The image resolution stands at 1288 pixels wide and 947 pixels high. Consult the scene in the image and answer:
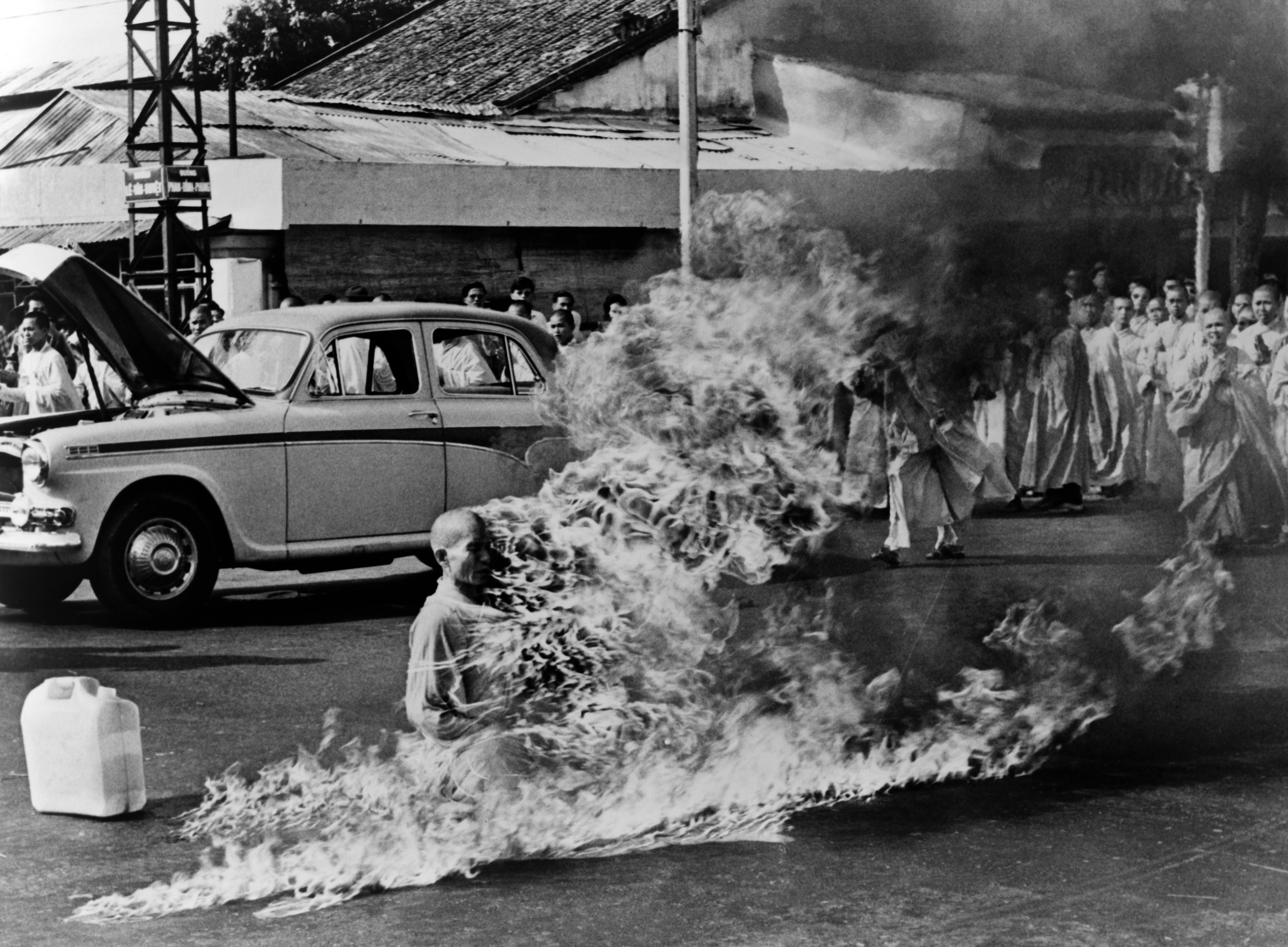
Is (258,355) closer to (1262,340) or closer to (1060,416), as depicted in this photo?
(1060,416)

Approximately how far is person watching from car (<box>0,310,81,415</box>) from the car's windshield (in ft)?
9.69

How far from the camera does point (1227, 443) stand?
41.0ft

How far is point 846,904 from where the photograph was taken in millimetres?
4867

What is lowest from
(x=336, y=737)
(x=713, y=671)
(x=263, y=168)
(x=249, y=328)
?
(x=336, y=737)

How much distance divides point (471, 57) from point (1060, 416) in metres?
14.6

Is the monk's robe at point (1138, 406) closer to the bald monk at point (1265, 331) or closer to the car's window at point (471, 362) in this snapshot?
the bald monk at point (1265, 331)

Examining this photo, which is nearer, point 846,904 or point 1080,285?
point 846,904

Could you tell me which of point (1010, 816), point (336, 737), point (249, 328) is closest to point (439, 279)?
point (249, 328)

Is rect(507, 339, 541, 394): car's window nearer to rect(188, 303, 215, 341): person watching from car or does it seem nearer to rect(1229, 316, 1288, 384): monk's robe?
rect(1229, 316, 1288, 384): monk's robe

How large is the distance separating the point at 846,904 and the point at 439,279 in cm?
1779

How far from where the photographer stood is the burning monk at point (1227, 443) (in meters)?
11.8

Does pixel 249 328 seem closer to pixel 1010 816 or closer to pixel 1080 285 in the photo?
→ pixel 1080 285

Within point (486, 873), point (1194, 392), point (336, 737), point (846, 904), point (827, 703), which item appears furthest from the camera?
point (1194, 392)

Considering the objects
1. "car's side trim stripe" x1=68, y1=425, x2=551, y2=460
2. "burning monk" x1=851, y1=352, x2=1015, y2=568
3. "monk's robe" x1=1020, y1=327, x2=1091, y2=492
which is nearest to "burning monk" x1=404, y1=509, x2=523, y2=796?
"monk's robe" x1=1020, y1=327, x2=1091, y2=492
